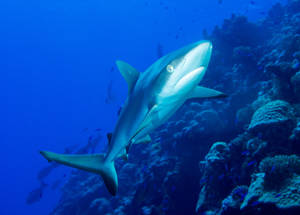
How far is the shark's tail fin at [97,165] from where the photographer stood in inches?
100

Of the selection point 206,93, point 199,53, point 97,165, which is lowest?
point 199,53

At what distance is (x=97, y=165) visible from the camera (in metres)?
2.70

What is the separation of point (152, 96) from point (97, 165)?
4.51 feet

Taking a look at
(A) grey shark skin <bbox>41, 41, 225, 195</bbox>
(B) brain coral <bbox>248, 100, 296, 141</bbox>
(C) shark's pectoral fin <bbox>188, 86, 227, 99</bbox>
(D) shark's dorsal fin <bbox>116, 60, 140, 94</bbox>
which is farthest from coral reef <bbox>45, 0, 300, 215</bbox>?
(D) shark's dorsal fin <bbox>116, 60, 140, 94</bbox>

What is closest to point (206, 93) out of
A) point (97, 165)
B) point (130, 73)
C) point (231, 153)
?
point (130, 73)

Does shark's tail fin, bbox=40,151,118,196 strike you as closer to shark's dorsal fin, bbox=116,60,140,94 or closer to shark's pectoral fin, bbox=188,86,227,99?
shark's dorsal fin, bbox=116,60,140,94

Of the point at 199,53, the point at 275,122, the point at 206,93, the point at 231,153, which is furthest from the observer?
the point at 231,153

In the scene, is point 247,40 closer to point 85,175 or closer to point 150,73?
point 150,73

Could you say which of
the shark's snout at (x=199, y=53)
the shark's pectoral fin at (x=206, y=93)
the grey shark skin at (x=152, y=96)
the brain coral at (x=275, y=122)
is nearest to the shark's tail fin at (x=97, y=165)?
the grey shark skin at (x=152, y=96)

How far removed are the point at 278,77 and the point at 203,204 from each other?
542 centimetres

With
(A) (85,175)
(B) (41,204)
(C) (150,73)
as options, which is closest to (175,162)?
(C) (150,73)

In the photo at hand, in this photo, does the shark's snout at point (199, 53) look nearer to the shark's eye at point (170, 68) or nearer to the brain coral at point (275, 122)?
the shark's eye at point (170, 68)

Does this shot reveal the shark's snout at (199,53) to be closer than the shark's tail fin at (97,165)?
Yes

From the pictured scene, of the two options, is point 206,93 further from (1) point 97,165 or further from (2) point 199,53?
(1) point 97,165
